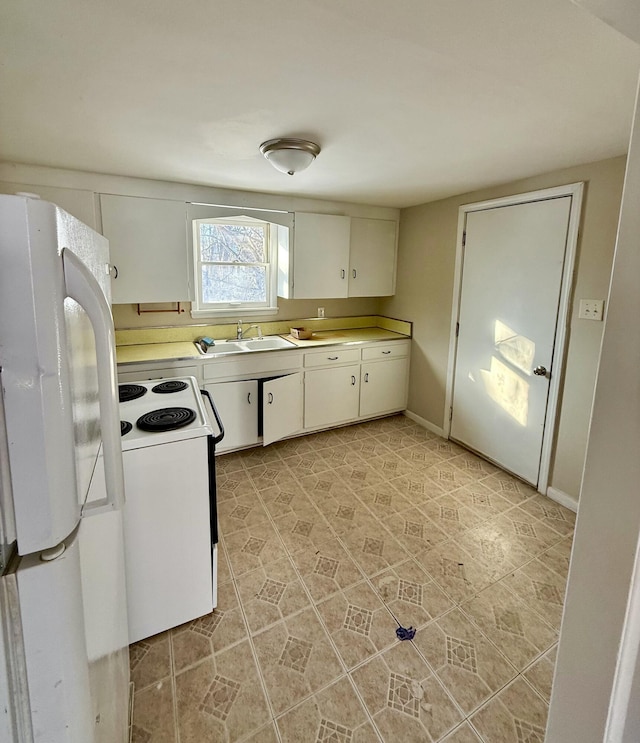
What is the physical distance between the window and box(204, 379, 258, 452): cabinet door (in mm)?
827

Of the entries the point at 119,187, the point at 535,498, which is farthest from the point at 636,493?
the point at 119,187

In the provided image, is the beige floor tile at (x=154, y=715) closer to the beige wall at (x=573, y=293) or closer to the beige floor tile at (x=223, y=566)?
the beige floor tile at (x=223, y=566)

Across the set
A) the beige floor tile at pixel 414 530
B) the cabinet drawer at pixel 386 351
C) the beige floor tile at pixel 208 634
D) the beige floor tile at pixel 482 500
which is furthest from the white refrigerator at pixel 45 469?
the cabinet drawer at pixel 386 351

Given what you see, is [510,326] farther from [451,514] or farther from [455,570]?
[455,570]

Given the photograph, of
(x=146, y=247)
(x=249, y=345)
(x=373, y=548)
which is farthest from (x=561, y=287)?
(x=146, y=247)

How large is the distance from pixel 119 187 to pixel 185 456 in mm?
2234

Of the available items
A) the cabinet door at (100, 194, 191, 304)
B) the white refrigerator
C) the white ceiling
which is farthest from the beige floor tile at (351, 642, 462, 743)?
the cabinet door at (100, 194, 191, 304)

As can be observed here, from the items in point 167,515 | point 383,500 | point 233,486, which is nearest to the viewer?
point 167,515

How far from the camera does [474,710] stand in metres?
1.40

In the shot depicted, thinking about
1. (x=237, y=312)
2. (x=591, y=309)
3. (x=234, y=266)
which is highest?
(x=234, y=266)

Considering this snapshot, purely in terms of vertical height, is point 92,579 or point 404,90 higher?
point 404,90

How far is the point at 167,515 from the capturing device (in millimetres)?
1567

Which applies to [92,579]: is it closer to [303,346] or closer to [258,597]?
[258,597]

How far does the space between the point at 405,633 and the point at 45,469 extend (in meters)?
1.72
